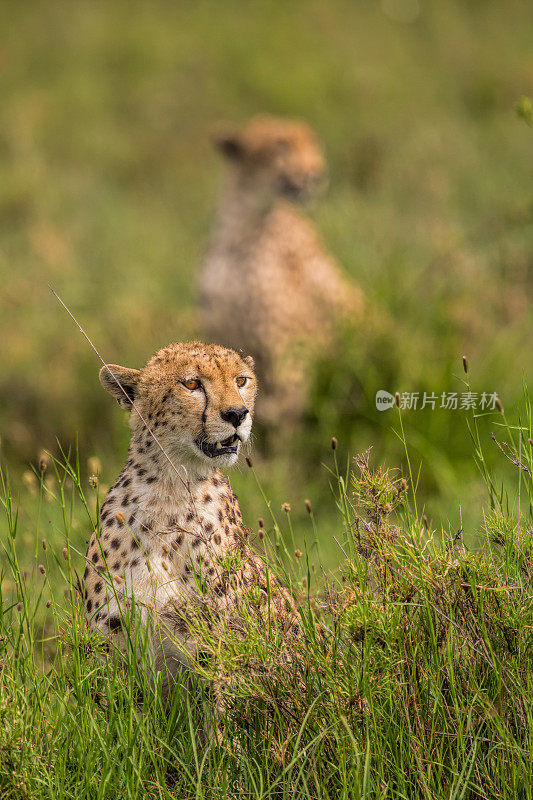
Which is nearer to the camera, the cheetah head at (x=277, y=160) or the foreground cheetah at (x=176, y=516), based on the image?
the foreground cheetah at (x=176, y=516)

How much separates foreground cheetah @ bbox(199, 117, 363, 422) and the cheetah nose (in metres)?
3.32

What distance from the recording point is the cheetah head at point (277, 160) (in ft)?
19.3

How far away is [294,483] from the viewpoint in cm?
532

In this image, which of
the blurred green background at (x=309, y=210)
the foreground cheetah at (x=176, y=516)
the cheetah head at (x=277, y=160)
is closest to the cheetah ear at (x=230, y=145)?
the cheetah head at (x=277, y=160)

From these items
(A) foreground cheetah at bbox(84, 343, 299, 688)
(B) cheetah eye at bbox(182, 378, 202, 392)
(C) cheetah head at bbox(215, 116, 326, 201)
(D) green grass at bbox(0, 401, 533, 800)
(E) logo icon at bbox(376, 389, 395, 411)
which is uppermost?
(C) cheetah head at bbox(215, 116, 326, 201)

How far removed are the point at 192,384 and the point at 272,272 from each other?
3615 millimetres

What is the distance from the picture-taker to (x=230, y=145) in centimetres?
610

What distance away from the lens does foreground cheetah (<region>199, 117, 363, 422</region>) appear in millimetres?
5742

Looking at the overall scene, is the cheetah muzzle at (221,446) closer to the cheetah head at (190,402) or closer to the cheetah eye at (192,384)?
the cheetah head at (190,402)

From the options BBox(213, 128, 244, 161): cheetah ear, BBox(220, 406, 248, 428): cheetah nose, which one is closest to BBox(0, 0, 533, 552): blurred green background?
BBox(220, 406, 248, 428): cheetah nose

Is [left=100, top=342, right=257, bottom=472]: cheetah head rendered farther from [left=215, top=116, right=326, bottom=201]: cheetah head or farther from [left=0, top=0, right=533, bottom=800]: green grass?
[left=215, top=116, right=326, bottom=201]: cheetah head

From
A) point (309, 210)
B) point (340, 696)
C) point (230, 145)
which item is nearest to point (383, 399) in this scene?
point (230, 145)

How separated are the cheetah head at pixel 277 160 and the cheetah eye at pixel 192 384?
3.73 meters

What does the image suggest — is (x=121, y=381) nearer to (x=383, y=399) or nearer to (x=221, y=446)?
(x=221, y=446)
